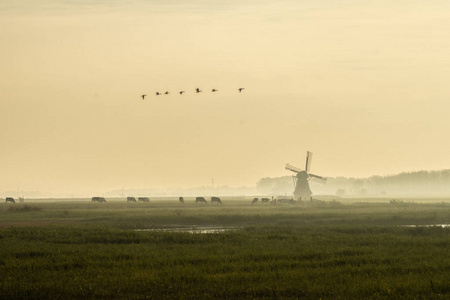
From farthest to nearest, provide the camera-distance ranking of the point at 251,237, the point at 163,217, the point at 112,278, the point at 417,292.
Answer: the point at 163,217 → the point at 251,237 → the point at 112,278 → the point at 417,292

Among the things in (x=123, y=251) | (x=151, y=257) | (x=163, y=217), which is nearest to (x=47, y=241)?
(x=123, y=251)

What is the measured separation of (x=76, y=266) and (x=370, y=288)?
14.3 metres

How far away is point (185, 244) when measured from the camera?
4059cm

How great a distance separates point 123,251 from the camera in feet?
119

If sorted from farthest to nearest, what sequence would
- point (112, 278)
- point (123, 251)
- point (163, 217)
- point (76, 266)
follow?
1. point (163, 217)
2. point (123, 251)
3. point (76, 266)
4. point (112, 278)

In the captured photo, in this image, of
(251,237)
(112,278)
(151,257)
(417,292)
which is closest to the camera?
(417,292)

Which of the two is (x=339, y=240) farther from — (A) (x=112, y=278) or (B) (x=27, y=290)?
(B) (x=27, y=290)

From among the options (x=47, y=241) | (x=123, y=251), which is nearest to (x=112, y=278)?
(x=123, y=251)

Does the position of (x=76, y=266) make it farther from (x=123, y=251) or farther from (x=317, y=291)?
(x=317, y=291)

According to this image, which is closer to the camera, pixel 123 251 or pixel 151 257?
pixel 151 257

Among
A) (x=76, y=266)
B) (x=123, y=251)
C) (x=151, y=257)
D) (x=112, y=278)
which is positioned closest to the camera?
(x=112, y=278)

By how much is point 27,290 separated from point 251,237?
2178 cm

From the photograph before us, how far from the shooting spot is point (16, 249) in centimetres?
3759

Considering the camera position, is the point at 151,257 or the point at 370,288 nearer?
the point at 370,288
